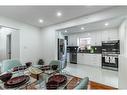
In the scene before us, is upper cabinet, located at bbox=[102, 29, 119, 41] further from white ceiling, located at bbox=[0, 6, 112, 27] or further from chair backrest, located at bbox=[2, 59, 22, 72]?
chair backrest, located at bbox=[2, 59, 22, 72]

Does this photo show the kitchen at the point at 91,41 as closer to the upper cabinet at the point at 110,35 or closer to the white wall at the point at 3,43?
the upper cabinet at the point at 110,35

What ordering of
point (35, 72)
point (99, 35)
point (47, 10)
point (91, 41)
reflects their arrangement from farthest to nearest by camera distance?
point (91, 41)
point (99, 35)
point (47, 10)
point (35, 72)

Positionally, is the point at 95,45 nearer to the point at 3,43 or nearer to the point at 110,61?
the point at 110,61

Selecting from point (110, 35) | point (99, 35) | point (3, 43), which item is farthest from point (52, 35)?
point (3, 43)

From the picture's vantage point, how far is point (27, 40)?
4.64 meters

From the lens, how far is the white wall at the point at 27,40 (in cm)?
406

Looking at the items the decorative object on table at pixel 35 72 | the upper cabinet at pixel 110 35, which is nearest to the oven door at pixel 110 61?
the upper cabinet at pixel 110 35

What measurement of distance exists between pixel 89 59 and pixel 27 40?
3525 millimetres

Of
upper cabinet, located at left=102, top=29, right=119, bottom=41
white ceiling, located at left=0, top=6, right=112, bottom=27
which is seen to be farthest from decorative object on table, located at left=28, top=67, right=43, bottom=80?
upper cabinet, located at left=102, top=29, right=119, bottom=41

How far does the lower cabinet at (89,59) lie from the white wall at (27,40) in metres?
2.60

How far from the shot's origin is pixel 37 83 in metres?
1.25
